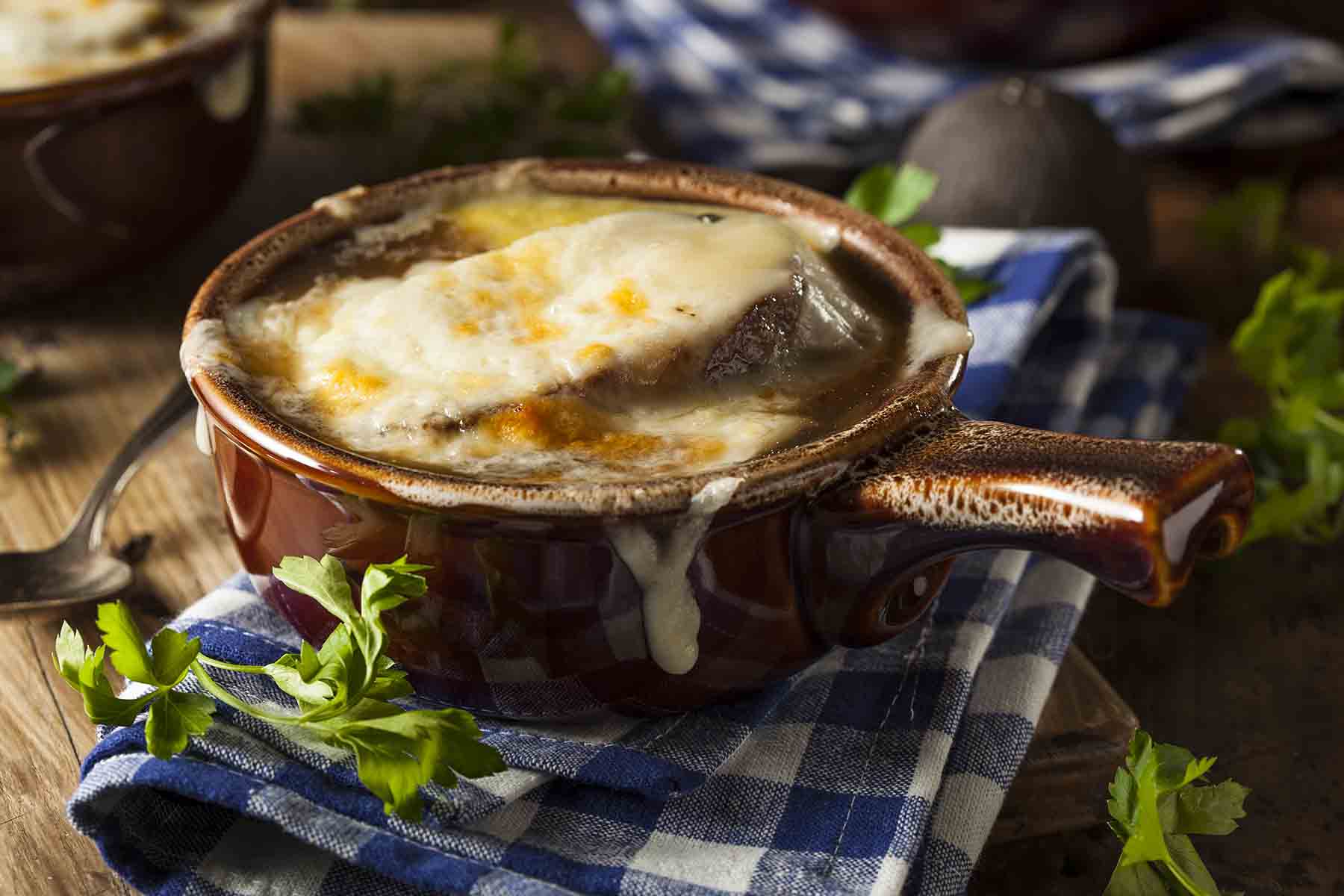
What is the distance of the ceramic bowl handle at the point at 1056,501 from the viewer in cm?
95

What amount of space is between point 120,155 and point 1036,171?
3.86ft

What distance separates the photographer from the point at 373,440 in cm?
112

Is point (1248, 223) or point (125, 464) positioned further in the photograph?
point (1248, 223)

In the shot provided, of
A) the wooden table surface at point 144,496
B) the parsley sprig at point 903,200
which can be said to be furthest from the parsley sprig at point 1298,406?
the parsley sprig at point 903,200

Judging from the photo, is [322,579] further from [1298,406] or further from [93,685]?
[1298,406]

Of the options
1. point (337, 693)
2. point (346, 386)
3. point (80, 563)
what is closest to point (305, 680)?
point (337, 693)

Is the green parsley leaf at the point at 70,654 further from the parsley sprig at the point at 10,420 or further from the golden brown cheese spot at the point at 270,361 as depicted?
the parsley sprig at the point at 10,420

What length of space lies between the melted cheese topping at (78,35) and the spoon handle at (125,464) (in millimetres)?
400

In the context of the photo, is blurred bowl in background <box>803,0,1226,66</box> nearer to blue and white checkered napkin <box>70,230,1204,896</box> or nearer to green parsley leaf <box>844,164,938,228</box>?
green parsley leaf <box>844,164,938,228</box>

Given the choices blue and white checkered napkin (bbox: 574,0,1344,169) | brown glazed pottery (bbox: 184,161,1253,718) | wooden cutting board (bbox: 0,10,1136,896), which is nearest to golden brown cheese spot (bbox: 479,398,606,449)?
brown glazed pottery (bbox: 184,161,1253,718)

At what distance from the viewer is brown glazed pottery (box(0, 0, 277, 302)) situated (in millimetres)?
1701

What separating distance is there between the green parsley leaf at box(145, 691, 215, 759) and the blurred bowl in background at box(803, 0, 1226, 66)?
205 centimetres

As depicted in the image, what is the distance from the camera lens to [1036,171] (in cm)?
201

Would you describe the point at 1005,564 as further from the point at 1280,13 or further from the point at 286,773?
the point at 1280,13
